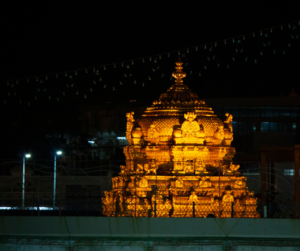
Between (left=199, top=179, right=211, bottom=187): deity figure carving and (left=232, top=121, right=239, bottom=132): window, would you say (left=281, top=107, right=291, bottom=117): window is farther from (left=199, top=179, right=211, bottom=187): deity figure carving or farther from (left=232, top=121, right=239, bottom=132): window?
(left=199, top=179, right=211, bottom=187): deity figure carving

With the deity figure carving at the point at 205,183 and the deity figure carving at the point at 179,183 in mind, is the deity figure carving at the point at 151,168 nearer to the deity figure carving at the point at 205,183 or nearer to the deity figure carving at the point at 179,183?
the deity figure carving at the point at 179,183

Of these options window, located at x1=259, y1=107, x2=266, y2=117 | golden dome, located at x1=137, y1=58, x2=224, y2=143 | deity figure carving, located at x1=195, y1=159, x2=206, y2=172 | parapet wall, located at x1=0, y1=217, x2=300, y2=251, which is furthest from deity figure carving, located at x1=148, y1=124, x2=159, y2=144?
window, located at x1=259, y1=107, x2=266, y2=117

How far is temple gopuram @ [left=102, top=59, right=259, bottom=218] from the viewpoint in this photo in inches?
1172

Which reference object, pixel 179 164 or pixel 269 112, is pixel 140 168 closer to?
pixel 179 164

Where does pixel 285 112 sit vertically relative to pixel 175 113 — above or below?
above

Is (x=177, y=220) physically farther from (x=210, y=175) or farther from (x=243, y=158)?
(x=243, y=158)

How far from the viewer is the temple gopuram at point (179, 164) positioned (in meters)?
29.8

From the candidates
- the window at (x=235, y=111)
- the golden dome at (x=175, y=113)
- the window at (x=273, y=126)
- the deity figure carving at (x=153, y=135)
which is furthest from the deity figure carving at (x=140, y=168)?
the window at (x=273, y=126)

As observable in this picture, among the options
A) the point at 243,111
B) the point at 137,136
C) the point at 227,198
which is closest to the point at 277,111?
the point at 243,111

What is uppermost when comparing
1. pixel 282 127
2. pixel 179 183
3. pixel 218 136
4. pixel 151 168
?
pixel 282 127

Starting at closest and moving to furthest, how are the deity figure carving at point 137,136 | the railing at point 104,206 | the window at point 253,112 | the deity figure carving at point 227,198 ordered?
1. the railing at point 104,206
2. the deity figure carving at point 227,198
3. the deity figure carving at point 137,136
4. the window at point 253,112

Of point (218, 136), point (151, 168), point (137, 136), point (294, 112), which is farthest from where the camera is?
point (294, 112)

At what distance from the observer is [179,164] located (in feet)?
100

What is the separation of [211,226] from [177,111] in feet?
35.7
